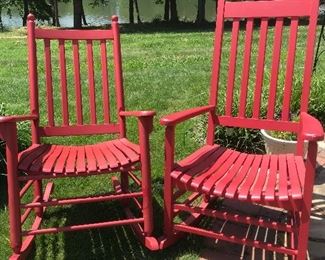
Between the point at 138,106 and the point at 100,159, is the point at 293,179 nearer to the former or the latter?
the point at 100,159

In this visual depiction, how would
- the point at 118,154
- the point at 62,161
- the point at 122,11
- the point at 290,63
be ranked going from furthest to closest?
1. the point at 122,11
2. the point at 290,63
3. the point at 118,154
4. the point at 62,161

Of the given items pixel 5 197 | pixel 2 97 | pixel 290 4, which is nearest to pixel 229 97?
pixel 290 4

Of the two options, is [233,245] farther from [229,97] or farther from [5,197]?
→ [5,197]

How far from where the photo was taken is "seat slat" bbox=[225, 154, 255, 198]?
7.91 feet

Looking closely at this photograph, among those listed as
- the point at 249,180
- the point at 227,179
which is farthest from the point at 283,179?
the point at 227,179

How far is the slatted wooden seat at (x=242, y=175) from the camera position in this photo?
2.39m

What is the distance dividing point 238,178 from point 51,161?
1.09 m

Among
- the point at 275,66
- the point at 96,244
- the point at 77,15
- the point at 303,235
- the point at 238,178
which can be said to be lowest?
the point at 96,244

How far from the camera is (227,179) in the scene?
8.43 ft

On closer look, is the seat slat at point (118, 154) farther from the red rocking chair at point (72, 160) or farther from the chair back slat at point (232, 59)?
the chair back slat at point (232, 59)

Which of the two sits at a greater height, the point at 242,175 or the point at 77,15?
the point at 77,15

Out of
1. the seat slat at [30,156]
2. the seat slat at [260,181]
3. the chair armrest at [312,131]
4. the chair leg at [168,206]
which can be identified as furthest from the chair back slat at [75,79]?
the chair armrest at [312,131]

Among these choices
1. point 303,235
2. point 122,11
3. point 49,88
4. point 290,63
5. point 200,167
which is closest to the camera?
point 303,235

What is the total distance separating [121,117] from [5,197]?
1.07 metres
